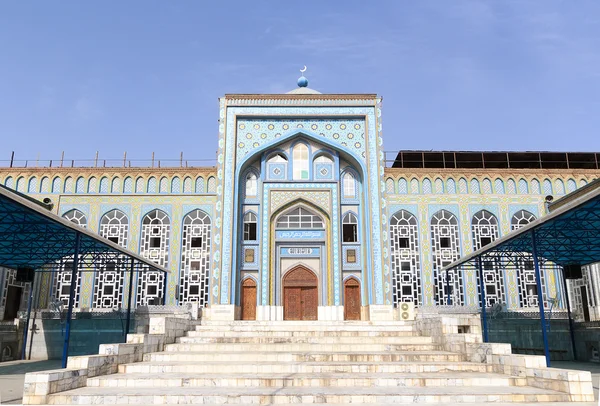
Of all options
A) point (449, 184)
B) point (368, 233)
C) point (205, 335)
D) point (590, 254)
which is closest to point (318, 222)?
point (368, 233)

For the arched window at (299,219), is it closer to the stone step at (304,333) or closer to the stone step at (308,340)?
the stone step at (304,333)

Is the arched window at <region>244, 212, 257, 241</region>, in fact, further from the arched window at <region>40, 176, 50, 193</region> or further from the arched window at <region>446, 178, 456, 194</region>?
the arched window at <region>40, 176, 50, 193</region>

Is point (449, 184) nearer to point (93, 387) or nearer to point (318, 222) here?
point (318, 222)

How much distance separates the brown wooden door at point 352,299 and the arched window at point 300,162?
182 inches

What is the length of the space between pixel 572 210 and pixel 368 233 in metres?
10.2

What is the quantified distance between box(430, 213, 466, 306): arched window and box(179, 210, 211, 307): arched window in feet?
31.3

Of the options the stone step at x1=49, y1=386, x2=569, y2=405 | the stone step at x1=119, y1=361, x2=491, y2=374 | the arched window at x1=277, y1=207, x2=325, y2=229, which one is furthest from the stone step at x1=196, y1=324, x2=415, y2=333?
the stone step at x1=49, y1=386, x2=569, y2=405

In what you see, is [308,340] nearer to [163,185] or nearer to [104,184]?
[163,185]

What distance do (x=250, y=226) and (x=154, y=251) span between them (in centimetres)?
439

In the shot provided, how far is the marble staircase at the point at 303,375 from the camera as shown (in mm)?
7207

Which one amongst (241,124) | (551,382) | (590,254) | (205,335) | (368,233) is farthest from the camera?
(241,124)

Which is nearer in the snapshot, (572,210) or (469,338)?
(572,210)

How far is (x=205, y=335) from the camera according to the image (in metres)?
13.2

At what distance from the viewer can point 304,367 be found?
9484mm
